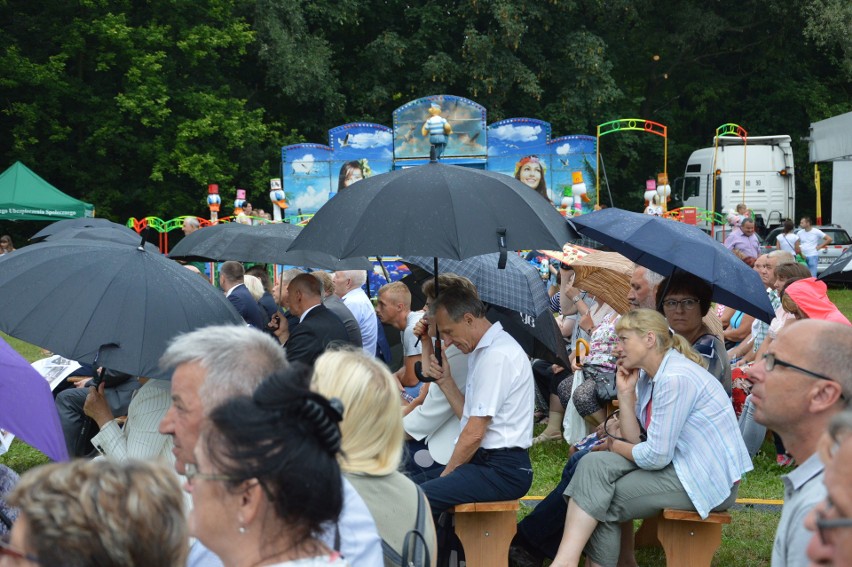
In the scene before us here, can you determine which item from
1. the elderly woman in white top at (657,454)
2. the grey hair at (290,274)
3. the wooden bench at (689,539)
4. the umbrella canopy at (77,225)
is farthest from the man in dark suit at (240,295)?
the wooden bench at (689,539)

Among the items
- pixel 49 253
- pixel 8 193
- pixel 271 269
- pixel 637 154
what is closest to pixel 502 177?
pixel 49 253

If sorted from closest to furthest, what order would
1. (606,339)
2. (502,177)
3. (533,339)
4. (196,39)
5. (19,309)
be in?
(19,309) < (502,177) < (533,339) < (606,339) < (196,39)

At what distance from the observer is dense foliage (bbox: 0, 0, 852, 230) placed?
2675cm

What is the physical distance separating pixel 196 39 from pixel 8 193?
7.47 meters

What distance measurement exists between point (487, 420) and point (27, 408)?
2.11m

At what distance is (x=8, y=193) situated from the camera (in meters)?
21.7

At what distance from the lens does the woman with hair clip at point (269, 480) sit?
80.0 inches

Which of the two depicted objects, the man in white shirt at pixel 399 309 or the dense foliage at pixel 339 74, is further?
the dense foliage at pixel 339 74

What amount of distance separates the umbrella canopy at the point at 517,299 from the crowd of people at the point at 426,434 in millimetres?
403

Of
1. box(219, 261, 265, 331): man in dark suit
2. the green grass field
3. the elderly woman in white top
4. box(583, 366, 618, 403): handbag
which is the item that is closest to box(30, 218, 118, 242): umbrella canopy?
box(219, 261, 265, 331): man in dark suit

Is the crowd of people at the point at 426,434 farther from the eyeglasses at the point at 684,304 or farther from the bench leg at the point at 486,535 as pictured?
the bench leg at the point at 486,535

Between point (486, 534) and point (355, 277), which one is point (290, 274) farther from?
point (486, 534)

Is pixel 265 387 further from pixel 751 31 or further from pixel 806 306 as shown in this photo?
pixel 751 31

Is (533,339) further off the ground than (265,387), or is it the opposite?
(265,387)
